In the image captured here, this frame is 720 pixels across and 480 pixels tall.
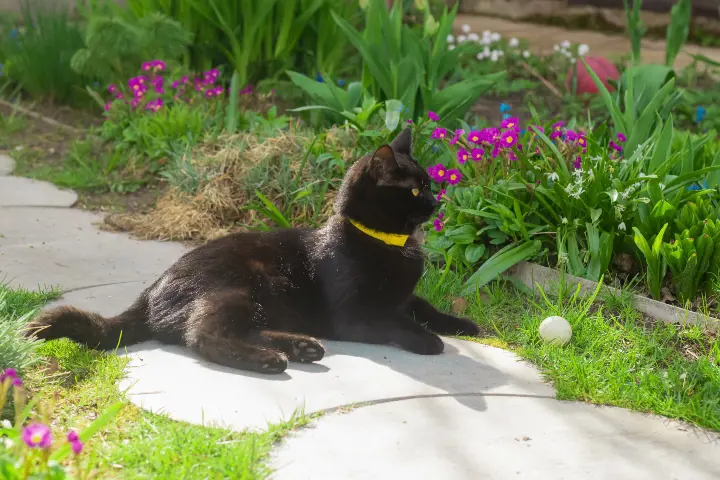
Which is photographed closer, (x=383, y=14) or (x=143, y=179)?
(x=383, y=14)

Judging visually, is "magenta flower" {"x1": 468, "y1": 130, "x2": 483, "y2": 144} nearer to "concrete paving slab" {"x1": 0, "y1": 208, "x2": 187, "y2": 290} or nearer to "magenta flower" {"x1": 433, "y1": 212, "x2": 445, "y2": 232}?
"magenta flower" {"x1": 433, "y1": 212, "x2": 445, "y2": 232}

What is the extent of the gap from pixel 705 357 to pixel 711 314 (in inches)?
18.5

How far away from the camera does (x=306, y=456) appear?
221cm

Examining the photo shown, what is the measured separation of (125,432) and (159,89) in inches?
A: 139

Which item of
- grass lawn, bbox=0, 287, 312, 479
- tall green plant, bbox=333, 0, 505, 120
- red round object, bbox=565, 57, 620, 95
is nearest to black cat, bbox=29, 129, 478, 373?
grass lawn, bbox=0, 287, 312, 479

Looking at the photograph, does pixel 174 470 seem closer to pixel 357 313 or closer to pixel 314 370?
pixel 314 370

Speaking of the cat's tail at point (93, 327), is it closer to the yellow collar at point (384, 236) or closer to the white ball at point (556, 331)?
the yellow collar at point (384, 236)

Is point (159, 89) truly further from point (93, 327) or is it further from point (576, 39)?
point (576, 39)

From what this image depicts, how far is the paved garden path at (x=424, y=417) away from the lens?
7.27ft

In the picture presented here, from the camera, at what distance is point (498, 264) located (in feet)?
11.8

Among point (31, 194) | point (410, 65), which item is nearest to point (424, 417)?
point (410, 65)

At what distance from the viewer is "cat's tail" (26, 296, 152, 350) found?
270cm

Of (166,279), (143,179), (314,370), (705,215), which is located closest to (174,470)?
(314,370)

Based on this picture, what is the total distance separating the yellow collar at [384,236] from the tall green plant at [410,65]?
155 centimetres
